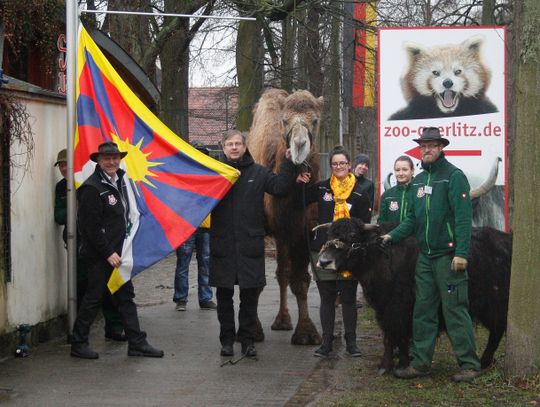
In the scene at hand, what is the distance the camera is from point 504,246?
743 cm

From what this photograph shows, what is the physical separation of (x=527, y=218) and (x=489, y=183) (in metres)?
3.10

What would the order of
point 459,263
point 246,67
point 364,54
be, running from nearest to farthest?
point 459,263, point 246,67, point 364,54

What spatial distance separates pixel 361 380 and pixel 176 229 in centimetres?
240

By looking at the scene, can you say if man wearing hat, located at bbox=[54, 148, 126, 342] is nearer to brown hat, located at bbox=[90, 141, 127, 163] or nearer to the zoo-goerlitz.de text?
brown hat, located at bbox=[90, 141, 127, 163]

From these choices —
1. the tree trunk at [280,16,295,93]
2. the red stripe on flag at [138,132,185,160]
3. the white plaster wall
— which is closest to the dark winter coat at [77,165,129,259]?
the red stripe on flag at [138,132,185,160]

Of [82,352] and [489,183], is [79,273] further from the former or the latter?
[489,183]

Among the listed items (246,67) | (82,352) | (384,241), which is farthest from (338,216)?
(246,67)

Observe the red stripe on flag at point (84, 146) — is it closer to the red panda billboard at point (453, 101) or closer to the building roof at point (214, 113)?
the red panda billboard at point (453, 101)

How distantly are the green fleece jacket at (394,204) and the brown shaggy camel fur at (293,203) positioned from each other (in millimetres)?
710

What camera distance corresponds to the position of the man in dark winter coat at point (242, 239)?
8055 millimetres

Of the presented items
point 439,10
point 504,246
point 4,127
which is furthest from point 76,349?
point 439,10

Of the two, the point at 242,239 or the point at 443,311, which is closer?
the point at 443,311

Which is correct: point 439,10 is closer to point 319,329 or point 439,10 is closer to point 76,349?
point 319,329

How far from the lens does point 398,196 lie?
8.64 metres
